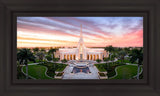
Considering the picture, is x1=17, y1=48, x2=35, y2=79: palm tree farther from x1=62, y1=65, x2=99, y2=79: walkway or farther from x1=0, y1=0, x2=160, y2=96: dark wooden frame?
x1=62, y1=65, x2=99, y2=79: walkway

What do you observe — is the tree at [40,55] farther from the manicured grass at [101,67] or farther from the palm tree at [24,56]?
the manicured grass at [101,67]

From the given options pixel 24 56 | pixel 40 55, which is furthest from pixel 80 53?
pixel 24 56

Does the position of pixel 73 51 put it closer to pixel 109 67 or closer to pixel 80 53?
pixel 80 53

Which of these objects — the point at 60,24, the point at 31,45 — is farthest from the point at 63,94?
the point at 60,24

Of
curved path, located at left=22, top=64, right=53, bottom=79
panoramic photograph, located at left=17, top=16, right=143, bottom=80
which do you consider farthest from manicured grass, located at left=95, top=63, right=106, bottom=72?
curved path, located at left=22, top=64, right=53, bottom=79

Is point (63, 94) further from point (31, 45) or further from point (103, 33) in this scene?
point (103, 33)
